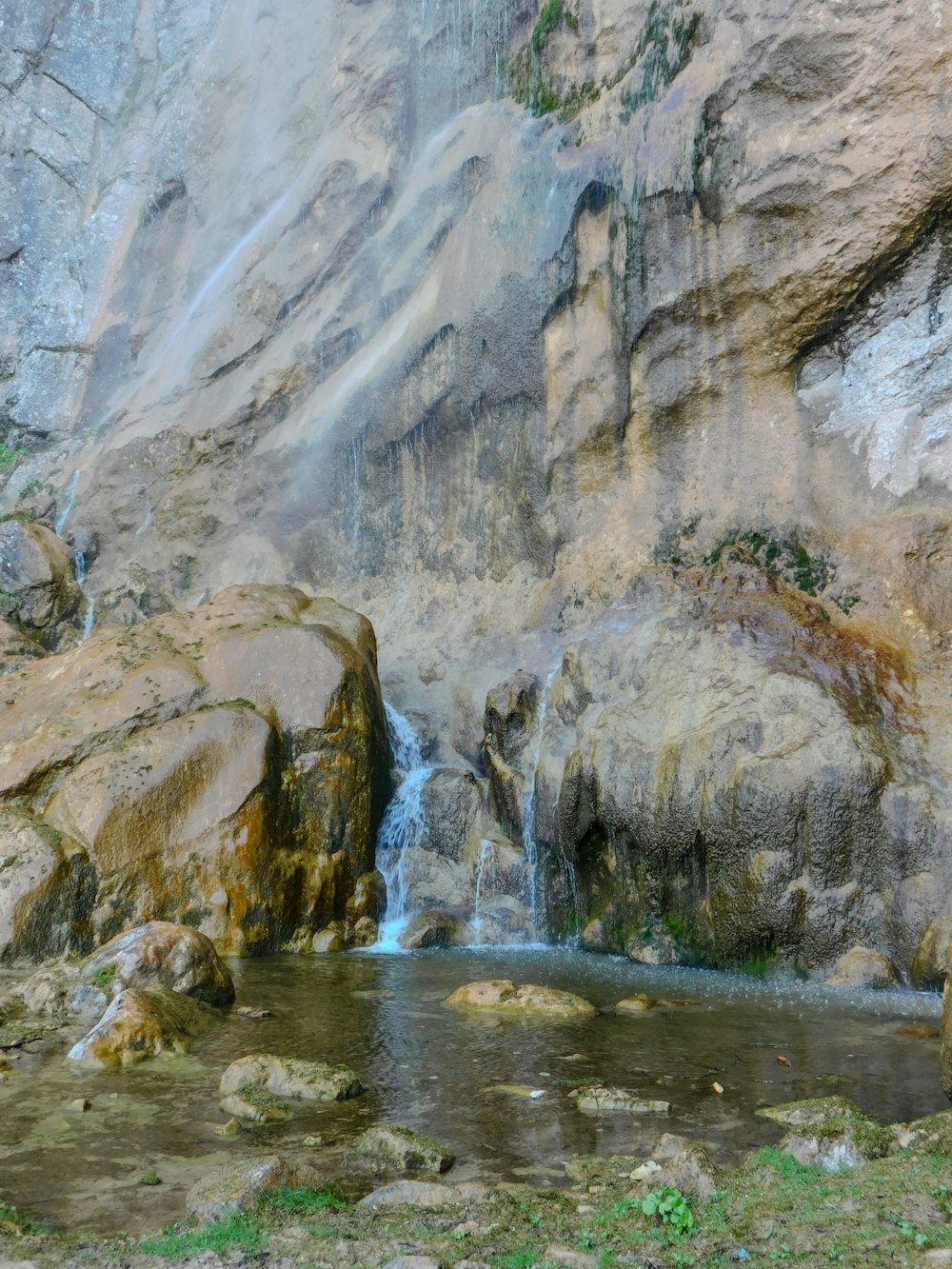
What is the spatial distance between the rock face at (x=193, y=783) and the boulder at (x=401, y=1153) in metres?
6.60

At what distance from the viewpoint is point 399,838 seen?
1420 centimetres

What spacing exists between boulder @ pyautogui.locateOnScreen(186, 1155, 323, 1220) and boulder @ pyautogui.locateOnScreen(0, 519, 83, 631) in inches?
644

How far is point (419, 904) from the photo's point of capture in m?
13.7

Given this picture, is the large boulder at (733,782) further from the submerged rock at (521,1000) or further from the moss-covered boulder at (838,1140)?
the moss-covered boulder at (838,1140)

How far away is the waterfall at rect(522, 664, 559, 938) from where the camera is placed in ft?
43.5

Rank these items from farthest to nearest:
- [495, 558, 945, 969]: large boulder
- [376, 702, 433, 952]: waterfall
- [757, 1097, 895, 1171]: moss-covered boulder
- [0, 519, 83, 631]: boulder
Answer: [0, 519, 83, 631]: boulder → [376, 702, 433, 952]: waterfall → [495, 558, 945, 969]: large boulder → [757, 1097, 895, 1171]: moss-covered boulder

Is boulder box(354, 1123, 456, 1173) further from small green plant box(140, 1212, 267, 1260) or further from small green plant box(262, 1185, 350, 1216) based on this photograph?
small green plant box(140, 1212, 267, 1260)

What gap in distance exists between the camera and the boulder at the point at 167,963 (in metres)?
9.05

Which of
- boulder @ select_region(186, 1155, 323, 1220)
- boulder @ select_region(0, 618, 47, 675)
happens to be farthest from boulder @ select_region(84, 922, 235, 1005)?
boulder @ select_region(0, 618, 47, 675)

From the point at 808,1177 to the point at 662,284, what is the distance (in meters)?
12.6

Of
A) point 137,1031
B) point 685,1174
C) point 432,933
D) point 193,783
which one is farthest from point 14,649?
point 685,1174

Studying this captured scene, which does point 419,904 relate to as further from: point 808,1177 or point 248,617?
point 808,1177

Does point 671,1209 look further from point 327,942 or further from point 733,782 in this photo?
point 327,942

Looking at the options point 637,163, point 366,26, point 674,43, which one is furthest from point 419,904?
point 366,26
